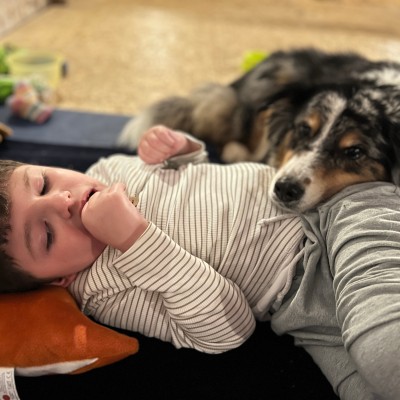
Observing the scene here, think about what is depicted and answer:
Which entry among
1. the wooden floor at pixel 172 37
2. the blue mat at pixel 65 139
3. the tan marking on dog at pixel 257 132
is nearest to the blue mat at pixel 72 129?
the blue mat at pixel 65 139

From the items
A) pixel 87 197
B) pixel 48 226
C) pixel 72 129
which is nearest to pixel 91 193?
pixel 87 197

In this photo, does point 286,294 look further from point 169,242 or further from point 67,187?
point 67,187

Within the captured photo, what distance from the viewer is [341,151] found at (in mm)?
1501

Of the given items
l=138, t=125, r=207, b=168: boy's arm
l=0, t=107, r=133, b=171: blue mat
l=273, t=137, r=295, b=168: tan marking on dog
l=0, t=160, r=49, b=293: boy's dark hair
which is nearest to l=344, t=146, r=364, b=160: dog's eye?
l=273, t=137, r=295, b=168: tan marking on dog

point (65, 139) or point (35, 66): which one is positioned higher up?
point (35, 66)

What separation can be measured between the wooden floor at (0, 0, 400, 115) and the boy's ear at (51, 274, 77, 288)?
1837mm

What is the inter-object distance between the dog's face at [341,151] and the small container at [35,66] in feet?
6.53

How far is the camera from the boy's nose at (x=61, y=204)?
1159mm

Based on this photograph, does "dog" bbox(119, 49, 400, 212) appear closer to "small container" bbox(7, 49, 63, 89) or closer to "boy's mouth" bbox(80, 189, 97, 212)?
"boy's mouth" bbox(80, 189, 97, 212)

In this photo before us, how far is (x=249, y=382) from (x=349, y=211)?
20.0 inches

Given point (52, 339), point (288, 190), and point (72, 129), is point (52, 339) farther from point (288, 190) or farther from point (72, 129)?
point (72, 129)

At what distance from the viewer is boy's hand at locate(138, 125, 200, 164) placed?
161cm

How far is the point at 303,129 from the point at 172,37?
3.22 metres

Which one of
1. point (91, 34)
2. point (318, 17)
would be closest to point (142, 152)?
point (91, 34)
